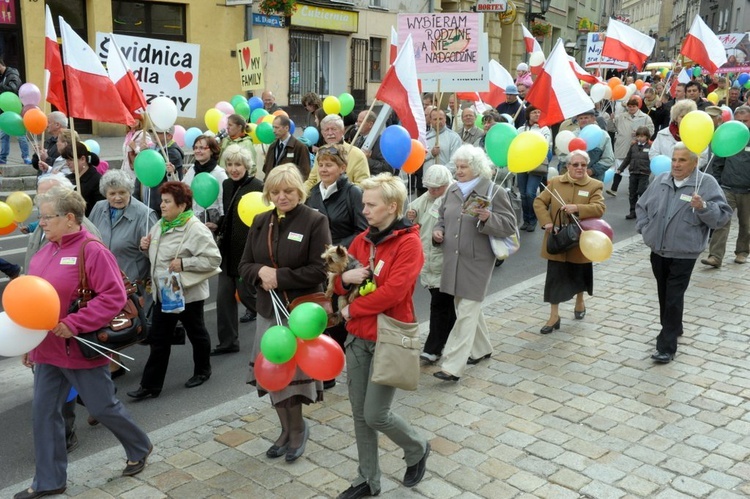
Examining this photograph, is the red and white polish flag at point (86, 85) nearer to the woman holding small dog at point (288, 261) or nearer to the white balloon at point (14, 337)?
the woman holding small dog at point (288, 261)

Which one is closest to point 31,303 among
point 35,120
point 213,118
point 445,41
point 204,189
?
point 204,189

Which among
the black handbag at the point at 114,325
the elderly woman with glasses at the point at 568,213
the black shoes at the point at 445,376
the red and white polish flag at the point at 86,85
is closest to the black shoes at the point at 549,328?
the elderly woman with glasses at the point at 568,213

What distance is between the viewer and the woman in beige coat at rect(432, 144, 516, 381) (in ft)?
19.7

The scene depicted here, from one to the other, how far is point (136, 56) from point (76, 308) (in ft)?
16.1

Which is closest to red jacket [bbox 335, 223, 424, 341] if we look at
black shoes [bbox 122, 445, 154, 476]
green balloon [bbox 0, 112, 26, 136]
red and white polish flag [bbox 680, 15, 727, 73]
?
black shoes [bbox 122, 445, 154, 476]

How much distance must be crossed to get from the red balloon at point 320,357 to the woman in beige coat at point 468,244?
6.11 feet

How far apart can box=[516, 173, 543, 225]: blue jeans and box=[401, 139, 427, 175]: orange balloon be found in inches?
156

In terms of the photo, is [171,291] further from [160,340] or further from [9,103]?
[9,103]

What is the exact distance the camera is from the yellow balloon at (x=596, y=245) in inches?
268

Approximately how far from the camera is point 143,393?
227 inches

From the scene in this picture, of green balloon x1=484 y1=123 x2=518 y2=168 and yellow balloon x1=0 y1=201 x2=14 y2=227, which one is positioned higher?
green balloon x1=484 y1=123 x2=518 y2=168

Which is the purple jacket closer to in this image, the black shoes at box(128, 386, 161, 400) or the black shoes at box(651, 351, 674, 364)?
the black shoes at box(128, 386, 161, 400)

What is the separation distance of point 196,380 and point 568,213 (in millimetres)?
3728

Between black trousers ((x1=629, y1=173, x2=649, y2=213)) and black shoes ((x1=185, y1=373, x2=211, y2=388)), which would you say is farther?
black trousers ((x1=629, y1=173, x2=649, y2=213))
